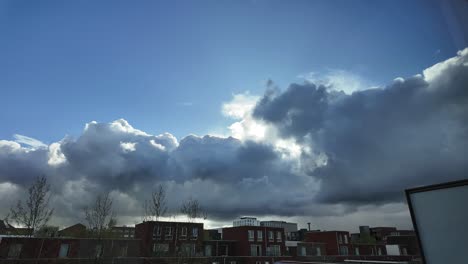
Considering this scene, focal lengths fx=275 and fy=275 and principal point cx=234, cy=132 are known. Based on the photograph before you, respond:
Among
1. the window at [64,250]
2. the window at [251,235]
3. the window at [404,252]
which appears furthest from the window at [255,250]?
the window at [404,252]

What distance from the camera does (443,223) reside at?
8.13 ft

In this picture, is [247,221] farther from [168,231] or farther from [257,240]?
[168,231]

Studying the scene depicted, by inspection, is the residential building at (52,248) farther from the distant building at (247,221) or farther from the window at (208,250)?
the distant building at (247,221)

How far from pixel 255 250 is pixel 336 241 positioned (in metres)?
13.4

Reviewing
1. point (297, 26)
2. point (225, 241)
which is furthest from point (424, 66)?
point (225, 241)

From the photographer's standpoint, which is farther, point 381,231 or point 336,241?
point 381,231

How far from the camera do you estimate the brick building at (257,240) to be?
1334 inches

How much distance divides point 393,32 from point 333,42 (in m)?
0.85

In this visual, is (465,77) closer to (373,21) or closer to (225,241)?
(373,21)

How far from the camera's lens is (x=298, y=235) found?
53.4 meters

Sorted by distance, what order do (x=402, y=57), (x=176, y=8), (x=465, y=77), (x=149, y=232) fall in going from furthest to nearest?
(x=149, y=232), (x=176, y=8), (x=402, y=57), (x=465, y=77)

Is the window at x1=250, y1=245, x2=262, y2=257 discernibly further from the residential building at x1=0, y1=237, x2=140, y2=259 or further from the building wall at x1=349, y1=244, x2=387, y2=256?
the residential building at x1=0, y1=237, x2=140, y2=259

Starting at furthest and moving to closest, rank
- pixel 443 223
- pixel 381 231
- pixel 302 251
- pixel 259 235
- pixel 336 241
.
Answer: pixel 381 231 < pixel 336 241 < pixel 302 251 < pixel 259 235 < pixel 443 223

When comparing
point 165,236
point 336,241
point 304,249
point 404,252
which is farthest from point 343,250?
point 165,236
